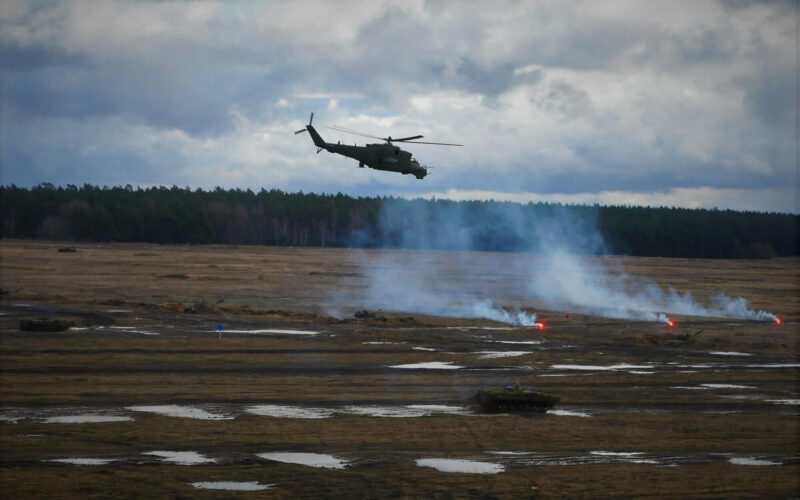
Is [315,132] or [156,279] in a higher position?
[315,132]

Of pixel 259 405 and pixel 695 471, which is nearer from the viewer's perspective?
pixel 695 471

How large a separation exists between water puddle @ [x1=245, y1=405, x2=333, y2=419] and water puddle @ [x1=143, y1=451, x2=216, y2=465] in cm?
601

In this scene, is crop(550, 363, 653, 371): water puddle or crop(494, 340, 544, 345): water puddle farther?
crop(494, 340, 544, 345): water puddle

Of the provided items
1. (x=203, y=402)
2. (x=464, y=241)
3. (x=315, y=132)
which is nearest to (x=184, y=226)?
(x=464, y=241)

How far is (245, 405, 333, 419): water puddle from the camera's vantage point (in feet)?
119

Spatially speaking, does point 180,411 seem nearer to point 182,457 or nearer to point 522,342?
point 182,457

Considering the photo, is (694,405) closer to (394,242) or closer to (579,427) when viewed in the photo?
(579,427)

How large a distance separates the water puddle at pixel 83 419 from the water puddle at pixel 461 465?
11501 millimetres

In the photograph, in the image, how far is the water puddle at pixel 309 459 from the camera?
2947 cm

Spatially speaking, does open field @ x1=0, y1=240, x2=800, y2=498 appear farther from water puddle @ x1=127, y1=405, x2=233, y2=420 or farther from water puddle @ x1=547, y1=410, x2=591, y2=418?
water puddle @ x1=127, y1=405, x2=233, y2=420

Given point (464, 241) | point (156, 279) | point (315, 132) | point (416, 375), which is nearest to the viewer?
point (416, 375)

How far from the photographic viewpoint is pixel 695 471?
29.8 metres

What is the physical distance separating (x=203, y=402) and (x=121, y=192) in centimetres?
13621

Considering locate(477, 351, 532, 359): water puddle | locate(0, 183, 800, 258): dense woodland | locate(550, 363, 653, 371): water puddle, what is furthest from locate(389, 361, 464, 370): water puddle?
locate(0, 183, 800, 258): dense woodland
